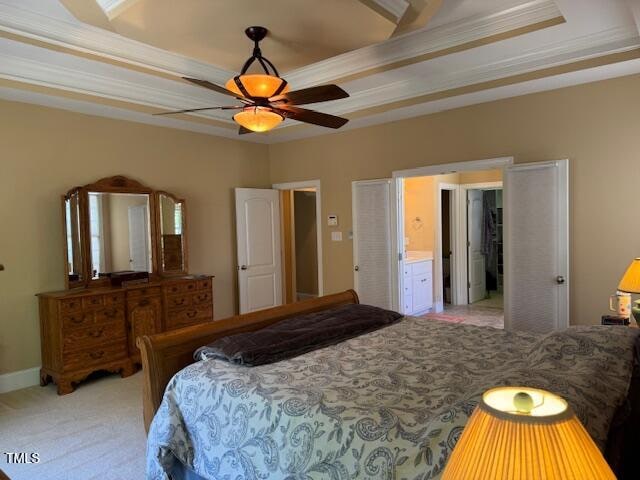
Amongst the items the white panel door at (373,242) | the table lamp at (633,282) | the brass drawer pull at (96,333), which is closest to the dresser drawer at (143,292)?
the brass drawer pull at (96,333)

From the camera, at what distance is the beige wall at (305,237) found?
327 inches

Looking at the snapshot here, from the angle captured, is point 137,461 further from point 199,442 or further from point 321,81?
point 321,81

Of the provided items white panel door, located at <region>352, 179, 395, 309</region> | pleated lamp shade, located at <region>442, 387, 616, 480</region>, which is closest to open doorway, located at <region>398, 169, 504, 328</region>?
white panel door, located at <region>352, 179, 395, 309</region>

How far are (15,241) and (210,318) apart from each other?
2109mm

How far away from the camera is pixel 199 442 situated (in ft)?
6.93

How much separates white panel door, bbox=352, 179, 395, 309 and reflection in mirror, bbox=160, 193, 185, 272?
214 cm

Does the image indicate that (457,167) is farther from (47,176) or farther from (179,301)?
(47,176)

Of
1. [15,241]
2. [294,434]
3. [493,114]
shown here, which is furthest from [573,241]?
[15,241]

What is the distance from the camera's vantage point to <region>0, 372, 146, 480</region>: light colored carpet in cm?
272

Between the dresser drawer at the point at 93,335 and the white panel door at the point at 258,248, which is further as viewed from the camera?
the white panel door at the point at 258,248

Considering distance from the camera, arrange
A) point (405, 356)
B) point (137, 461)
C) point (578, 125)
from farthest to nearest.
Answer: point (578, 125)
point (137, 461)
point (405, 356)

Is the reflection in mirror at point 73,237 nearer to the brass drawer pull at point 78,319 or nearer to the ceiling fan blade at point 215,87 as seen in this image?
the brass drawer pull at point 78,319

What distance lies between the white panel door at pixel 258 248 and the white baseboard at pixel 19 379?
246cm

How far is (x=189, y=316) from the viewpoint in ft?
16.4
